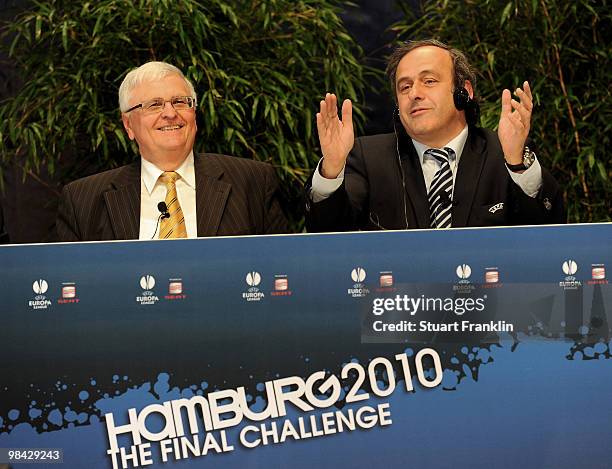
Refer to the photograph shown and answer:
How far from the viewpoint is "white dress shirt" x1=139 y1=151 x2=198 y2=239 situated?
2844mm

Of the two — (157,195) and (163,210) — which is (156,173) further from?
(163,210)

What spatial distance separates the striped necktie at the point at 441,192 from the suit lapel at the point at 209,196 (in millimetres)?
618

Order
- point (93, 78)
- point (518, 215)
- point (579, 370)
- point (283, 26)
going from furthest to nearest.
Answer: point (283, 26), point (93, 78), point (518, 215), point (579, 370)

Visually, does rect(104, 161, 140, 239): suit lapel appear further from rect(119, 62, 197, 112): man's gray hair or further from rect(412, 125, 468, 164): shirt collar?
rect(412, 125, 468, 164): shirt collar

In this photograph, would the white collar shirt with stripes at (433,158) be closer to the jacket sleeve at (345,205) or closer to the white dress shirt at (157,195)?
the jacket sleeve at (345,205)

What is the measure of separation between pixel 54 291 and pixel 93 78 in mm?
2234

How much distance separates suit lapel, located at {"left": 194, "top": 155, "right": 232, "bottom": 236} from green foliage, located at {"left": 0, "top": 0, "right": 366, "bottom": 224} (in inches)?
39.5

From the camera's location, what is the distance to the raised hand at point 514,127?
2541mm

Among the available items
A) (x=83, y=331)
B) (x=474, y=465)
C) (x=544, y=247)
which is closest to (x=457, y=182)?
(x=544, y=247)

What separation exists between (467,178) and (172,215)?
2.86ft

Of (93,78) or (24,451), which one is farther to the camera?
(93,78)

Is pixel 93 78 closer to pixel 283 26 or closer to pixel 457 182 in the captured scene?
pixel 283 26

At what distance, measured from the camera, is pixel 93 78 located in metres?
4.15

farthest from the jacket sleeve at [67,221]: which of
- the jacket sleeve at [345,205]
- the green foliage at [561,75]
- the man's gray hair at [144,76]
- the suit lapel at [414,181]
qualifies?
the green foliage at [561,75]
